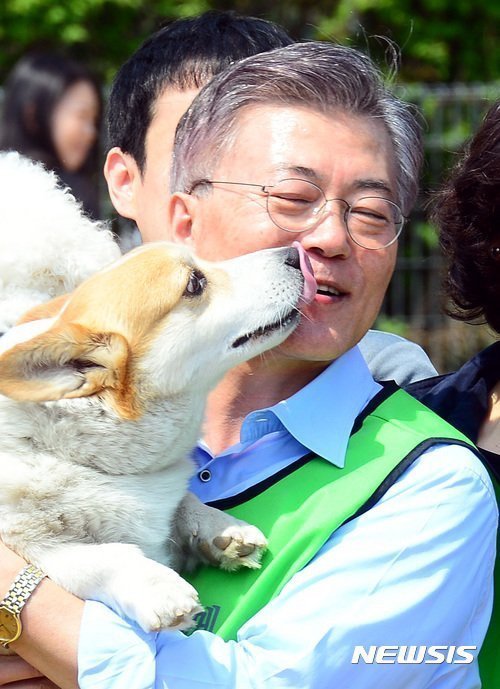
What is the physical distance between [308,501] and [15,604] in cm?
64

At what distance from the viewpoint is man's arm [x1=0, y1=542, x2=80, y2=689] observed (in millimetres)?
2262

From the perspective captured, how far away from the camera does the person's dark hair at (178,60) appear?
3.75 meters

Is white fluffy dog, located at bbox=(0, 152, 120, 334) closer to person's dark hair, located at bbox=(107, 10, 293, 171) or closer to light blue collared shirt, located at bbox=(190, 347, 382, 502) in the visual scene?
light blue collared shirt, located at bbox=(190, 347, 382, 502)

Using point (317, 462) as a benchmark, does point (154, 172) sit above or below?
above

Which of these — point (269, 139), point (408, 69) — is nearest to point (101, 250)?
point (269, 139)

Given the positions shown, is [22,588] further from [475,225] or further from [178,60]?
[178,60]

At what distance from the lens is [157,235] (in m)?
3.55

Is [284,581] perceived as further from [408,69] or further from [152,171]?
[408,69]

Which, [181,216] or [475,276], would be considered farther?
[475,276]

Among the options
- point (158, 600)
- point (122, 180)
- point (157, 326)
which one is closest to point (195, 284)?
point (157, 326)

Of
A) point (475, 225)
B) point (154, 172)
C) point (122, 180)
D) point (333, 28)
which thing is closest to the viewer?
point (475, 225)

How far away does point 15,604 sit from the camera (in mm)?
2297

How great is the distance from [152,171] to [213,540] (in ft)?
5.07

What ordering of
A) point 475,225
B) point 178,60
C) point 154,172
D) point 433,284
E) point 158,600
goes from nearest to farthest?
1. point 158,600
2. point 475,225
3. point 154,172
4. point 178,60
5. point 433,284
